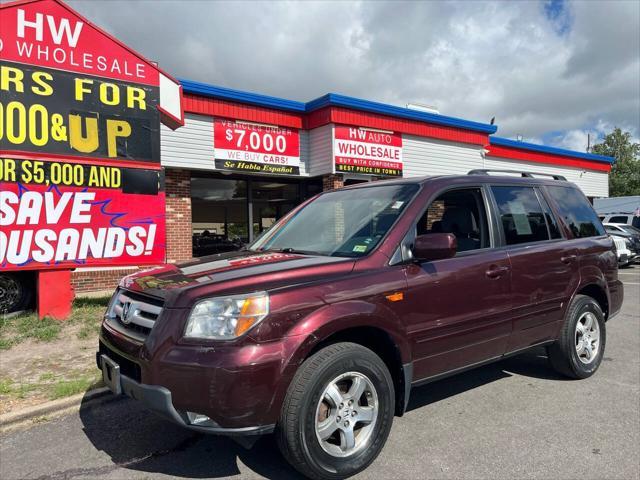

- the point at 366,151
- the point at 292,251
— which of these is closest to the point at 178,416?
the point at 292,251

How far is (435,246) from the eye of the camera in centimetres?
313

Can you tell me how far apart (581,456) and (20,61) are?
26.4 ft

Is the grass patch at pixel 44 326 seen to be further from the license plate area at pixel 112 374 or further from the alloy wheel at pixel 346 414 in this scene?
the alloy wheel at pixel 346 414

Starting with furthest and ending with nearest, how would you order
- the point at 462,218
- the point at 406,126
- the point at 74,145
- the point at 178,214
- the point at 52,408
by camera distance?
the point at 406,126
the point at 178,214
the point at 74,145
the point at 462,218
the point at 52,408

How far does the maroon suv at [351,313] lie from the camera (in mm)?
2574

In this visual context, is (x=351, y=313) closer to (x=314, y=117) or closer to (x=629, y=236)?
(x=314, y=117)

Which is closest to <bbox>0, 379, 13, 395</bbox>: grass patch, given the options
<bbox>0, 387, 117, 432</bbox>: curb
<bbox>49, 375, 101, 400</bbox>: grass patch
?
<bbox>49, 375, 101, 400</bbox>: grass patch

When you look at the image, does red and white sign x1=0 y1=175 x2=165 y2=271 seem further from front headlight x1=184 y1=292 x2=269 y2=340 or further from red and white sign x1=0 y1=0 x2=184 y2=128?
front headlight x1=184 y1=292 x2=269 y2=340

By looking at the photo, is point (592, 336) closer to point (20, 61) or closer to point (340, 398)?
point (340, 398)

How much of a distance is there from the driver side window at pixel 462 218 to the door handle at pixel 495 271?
207mm

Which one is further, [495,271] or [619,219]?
[619,219]

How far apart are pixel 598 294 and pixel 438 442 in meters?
2.67

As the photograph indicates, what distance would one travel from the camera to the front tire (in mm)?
2631

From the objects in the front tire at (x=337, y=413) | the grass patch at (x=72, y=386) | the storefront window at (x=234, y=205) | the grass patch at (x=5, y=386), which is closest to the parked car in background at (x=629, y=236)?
the storefront window at (x=234, y=205)
